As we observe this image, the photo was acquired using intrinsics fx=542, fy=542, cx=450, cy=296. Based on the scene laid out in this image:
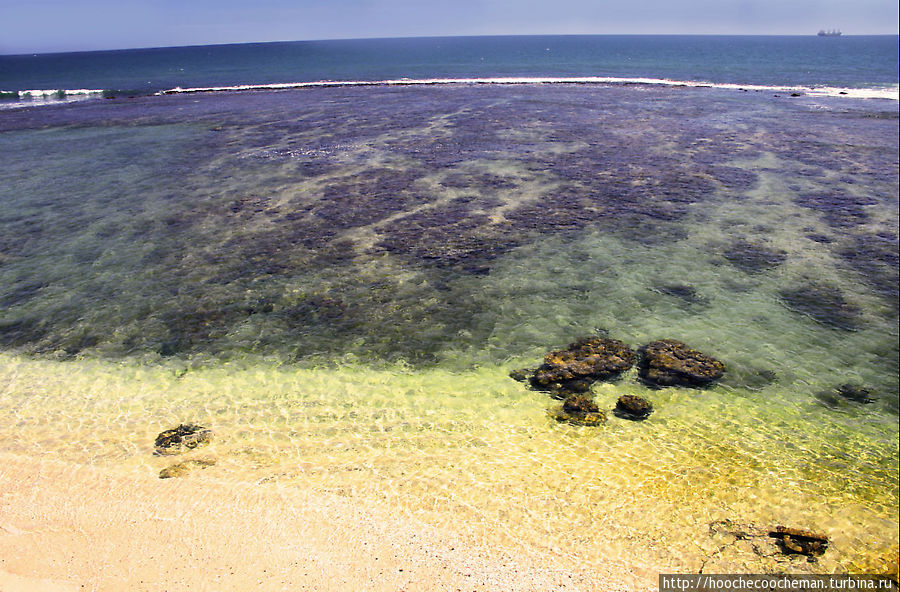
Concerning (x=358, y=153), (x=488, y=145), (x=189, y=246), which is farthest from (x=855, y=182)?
(x=189, y=246)

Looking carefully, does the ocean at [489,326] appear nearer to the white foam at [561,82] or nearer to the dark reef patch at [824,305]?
the dark reef patch at [824,305]

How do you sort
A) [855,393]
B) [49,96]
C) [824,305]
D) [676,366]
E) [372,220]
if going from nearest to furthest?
[855,393], [676,366], [824,305], [372,220], [49,96]

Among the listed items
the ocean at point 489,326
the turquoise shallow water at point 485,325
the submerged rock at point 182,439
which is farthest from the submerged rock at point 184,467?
the submerged rock at point 182,439

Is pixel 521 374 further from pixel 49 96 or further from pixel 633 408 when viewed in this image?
pixel 49 96

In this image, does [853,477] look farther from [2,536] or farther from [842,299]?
[2,536]

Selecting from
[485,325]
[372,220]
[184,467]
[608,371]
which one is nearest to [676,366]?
[608,371]
